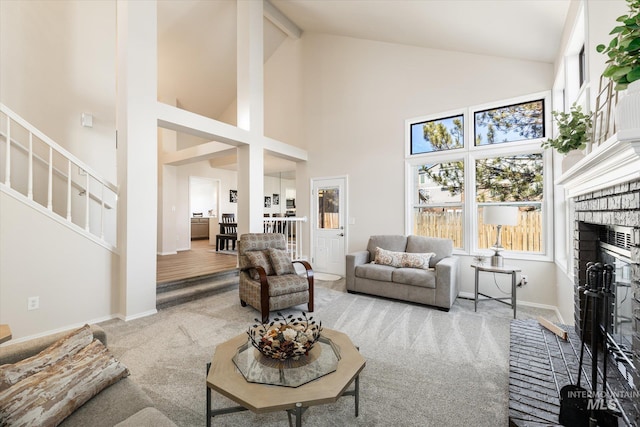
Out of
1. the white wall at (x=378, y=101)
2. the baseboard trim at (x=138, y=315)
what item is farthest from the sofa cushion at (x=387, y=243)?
the baseboard trim at (x=138, y=315)

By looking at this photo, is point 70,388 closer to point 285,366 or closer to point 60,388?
point 60,388

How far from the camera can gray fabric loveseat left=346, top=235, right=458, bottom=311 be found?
12.3 feet

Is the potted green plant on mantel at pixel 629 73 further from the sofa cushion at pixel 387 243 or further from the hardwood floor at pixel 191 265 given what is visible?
the hardwood floor at pixel 191 265

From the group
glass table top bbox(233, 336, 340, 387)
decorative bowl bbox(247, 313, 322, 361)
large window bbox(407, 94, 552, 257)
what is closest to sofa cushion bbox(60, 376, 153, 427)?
glass table top bbox(233, 336, 340, 387)

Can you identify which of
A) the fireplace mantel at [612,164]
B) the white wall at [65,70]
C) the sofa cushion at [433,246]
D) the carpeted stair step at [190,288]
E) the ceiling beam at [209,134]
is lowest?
the carpeted stair step at [190,288]

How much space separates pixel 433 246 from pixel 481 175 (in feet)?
4.25

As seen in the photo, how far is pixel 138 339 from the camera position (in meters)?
2.89

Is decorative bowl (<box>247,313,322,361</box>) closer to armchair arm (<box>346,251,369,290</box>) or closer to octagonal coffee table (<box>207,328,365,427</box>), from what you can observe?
octagonal coffee table (<box>207,328,365,427</box>)

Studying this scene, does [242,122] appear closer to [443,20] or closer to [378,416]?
[443,20]

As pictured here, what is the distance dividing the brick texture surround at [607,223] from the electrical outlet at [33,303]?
4.65m

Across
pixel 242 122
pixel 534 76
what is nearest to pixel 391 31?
pixel 534 76

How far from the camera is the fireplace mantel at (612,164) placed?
1.17 meters

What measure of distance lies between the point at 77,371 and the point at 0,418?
30cm

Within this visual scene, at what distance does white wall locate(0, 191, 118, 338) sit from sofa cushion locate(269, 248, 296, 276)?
75.3 inches
